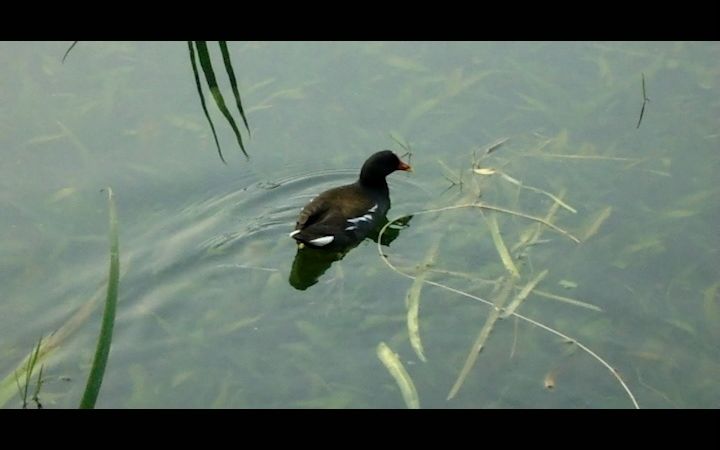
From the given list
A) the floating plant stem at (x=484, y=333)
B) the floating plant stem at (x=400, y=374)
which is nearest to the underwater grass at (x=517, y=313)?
the floating plant stem at (x=484, y=333)

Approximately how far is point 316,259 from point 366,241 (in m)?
0.42

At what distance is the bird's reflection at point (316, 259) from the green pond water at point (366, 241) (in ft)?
0.14

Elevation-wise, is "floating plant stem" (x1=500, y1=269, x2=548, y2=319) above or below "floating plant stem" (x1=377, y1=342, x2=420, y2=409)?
above

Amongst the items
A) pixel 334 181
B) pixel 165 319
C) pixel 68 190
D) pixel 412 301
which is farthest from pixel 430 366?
pixel 68 190

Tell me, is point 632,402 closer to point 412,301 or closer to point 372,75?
point 412,301

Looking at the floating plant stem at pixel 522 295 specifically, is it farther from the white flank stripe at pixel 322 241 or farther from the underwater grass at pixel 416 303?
the white flank stripe at pixel 322 241

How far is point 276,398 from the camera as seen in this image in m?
4.76

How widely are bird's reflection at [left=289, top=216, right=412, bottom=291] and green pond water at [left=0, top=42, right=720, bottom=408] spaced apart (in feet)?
0.14

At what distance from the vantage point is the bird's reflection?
5668 mm

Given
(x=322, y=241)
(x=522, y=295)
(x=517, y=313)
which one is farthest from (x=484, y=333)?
(x=322, y=241)

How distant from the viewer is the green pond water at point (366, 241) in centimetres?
490

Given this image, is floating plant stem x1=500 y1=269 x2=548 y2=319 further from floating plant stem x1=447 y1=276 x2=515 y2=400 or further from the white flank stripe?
the white flank stripe

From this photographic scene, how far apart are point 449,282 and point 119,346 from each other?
1835 mm

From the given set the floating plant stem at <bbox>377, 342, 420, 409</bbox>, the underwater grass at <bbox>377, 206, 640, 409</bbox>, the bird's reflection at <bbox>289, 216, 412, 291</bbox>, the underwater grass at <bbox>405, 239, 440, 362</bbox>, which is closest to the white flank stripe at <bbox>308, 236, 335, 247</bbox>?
the bird's reflection at <bbox>289, 216, 412, 291</bbox>
